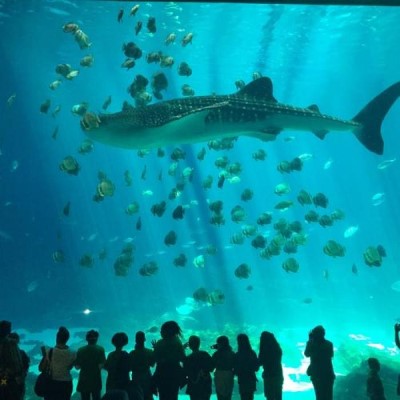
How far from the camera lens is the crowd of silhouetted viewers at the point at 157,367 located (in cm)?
442

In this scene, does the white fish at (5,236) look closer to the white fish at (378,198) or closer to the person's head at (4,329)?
the white fish at (378,198)

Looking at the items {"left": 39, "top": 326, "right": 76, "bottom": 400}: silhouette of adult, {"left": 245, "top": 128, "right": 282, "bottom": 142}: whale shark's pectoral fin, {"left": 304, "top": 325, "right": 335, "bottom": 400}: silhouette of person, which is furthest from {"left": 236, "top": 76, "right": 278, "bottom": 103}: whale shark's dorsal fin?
{"left": 39, "top": 326, "right": 76, "bottom": 400}: silhouette of adult

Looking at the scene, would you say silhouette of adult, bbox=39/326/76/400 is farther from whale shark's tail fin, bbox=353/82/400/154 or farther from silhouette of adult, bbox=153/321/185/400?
whale shark's tail fin, bbox=353/82/400/154

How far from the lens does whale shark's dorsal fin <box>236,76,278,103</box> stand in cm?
720

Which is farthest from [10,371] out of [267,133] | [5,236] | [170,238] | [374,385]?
[5,236]

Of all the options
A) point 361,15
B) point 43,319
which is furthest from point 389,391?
point 361,15

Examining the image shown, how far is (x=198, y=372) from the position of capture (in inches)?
194

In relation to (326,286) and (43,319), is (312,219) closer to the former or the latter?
(43,319)

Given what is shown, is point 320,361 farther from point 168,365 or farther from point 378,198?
point 378,198

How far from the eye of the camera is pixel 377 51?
109 ft

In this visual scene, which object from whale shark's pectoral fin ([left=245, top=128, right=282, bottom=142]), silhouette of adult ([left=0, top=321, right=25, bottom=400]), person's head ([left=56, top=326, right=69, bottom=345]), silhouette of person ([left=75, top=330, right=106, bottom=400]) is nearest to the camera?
silhouette of adult ([left=0, top=321, right=25, bottom=400])

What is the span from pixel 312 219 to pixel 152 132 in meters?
7.30

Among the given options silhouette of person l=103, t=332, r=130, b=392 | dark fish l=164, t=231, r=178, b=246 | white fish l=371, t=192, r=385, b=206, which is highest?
white fish l=371, t=192, r=385, b=206

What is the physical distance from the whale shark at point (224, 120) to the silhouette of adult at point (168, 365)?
3.28 meters
